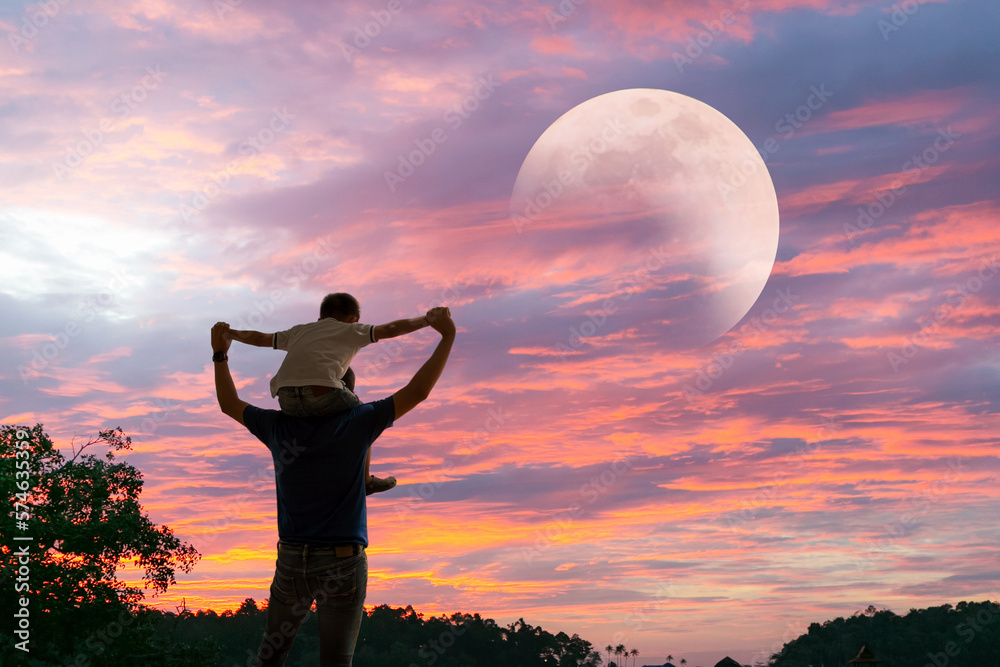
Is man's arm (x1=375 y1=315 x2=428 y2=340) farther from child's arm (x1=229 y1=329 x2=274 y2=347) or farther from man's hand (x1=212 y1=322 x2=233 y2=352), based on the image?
man's hand (x1=212 y1=322 x2=233 y2=352)

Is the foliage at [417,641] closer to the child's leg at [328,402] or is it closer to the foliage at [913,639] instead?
the foliage at [913,639]

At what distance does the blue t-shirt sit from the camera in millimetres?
4148

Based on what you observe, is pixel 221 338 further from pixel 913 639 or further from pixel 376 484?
pixel 913 639

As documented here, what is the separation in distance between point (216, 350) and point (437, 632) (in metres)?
134

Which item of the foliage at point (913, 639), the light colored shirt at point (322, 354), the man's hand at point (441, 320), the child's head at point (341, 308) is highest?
the child's head at point (341, 308)

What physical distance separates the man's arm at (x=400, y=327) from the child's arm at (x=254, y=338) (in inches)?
26.9

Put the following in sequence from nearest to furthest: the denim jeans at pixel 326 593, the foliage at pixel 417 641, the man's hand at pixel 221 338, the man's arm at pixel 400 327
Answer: the denim jeans at pixel 326 593
the man's arm at pixel 400 327
the man's hand at pixel 221 338
the foliage at pixel 417 641

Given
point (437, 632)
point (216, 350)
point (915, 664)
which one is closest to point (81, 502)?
point (216, 350)

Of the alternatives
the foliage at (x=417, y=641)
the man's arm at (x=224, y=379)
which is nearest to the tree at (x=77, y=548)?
the man's arm at (x=224, y=379)

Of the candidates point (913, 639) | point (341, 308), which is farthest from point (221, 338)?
point (913, 639)

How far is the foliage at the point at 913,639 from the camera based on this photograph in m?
130

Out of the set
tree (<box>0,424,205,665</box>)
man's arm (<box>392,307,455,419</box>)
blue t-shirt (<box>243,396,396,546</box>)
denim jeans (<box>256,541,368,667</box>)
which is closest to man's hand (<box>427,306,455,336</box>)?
man's arm (<box>392,307,455,419</box>)

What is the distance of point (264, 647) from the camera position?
14.2 ft

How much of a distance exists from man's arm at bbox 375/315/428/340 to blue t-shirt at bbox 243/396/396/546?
0.99 feet
